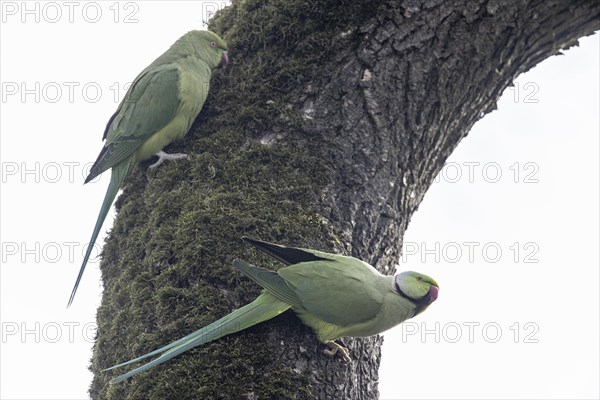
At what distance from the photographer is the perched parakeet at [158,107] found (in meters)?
4.34

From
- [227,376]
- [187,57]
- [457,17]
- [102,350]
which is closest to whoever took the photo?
[227,376]

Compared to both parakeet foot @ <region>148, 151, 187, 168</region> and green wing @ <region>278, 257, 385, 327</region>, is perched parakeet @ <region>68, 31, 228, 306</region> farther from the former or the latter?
green wing @ <region>278, 257, 385, 327</region>

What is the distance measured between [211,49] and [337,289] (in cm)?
186

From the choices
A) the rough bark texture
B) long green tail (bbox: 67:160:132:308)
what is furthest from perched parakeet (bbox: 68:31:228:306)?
Result: the rough bark texture

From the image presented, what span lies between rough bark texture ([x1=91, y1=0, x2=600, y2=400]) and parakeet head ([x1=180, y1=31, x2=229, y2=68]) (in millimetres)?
78

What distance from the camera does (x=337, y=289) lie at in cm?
358

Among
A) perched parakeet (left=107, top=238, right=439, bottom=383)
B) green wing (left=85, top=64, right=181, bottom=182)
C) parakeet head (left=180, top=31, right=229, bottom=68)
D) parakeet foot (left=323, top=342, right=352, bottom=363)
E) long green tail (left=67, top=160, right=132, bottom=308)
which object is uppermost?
parakeet head (left=180, top=31, right=229, bottom=68)

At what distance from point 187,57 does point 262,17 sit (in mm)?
785

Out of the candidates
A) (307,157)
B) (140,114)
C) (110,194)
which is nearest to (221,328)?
(307,157)

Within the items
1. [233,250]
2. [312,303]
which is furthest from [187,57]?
[312,303]

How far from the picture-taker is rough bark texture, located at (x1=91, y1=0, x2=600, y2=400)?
11.2 ft

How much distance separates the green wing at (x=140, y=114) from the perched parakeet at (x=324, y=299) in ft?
4.84

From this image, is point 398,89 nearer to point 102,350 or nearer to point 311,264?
point 311,264

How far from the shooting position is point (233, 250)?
11.5 feet
